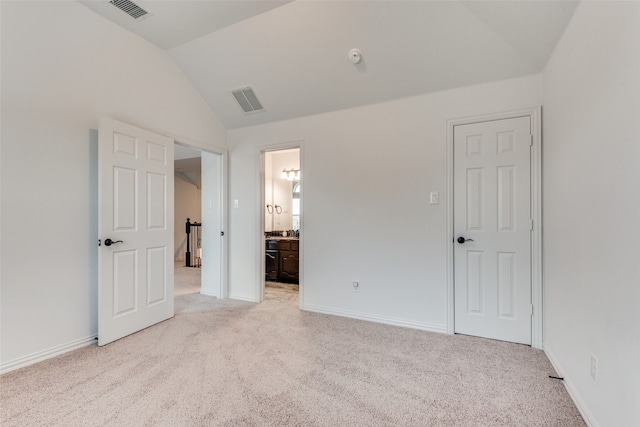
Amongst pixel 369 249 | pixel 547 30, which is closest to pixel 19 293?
pixel 369 249

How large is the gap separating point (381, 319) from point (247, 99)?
2967mm

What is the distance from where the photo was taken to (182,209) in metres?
7.99

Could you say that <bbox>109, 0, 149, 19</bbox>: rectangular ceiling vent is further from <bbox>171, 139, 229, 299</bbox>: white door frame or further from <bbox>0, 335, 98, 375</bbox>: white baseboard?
<bbox>0, 335, 98, 375</bbox>: white baseboard

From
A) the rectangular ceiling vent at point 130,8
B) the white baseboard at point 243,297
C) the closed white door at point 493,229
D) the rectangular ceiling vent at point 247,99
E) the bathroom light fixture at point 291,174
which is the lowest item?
the white baseboard at point 243,297

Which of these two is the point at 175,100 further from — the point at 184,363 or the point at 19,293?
the point at 184,363

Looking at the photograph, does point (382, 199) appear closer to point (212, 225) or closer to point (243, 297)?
point (243, 297)

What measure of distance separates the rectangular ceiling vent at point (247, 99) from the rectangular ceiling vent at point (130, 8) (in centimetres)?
107

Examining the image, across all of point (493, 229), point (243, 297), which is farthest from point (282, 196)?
point (493, 229)

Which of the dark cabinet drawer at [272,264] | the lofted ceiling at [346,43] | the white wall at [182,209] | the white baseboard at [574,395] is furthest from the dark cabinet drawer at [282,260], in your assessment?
the white wall at [182,209]

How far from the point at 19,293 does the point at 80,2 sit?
2400 mm

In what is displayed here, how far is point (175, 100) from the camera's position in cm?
330

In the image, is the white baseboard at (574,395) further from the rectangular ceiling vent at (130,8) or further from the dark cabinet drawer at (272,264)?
the rectangular ceiling vent at (130,8)

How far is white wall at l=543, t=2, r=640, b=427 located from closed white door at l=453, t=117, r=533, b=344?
0.34 metres

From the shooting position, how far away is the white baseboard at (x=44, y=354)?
6.68 ft
